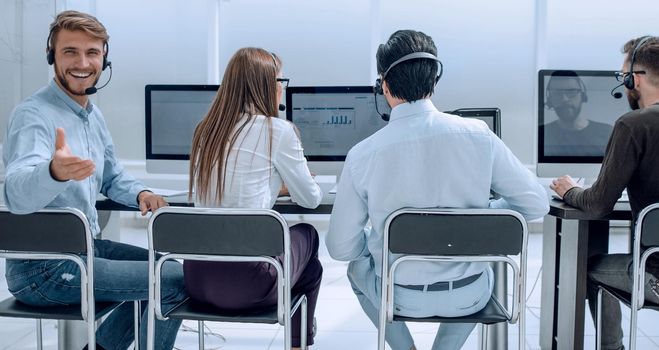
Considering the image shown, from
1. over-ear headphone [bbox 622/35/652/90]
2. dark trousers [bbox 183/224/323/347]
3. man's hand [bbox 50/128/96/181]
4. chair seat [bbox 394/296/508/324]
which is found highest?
over-ear headphone [bbox 622/35/652/90]

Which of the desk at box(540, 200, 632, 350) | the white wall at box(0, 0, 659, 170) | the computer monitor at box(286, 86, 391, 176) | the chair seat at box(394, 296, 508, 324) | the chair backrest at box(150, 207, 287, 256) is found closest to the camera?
the chair backrest at box(150, 207, 287, 256)

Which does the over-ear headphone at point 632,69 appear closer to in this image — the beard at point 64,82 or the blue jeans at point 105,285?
the blue jeans at point 105,285

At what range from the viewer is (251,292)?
1.76 metres

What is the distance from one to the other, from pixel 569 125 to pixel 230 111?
146 centimetres

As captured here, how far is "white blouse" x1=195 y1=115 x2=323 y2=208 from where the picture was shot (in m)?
1.85

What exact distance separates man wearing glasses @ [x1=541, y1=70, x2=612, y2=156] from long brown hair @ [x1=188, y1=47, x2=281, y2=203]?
1247 millimetres

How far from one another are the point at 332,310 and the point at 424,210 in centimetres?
180

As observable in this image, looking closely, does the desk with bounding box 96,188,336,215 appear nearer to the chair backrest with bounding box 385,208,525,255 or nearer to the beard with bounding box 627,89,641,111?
the chair backrest with bounding box 385,208,525,255

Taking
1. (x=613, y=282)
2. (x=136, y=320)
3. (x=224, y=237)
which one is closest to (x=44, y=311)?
(x=136, y=320)

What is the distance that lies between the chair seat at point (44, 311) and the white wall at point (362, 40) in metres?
3.74

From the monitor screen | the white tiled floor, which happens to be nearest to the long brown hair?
the monitor screen

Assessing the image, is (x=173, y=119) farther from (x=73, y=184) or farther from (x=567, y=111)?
(x=567, y=111)

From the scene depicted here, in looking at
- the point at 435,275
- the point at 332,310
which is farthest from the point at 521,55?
the point at 435,275

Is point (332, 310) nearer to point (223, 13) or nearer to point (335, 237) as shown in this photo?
point (335, 237)
